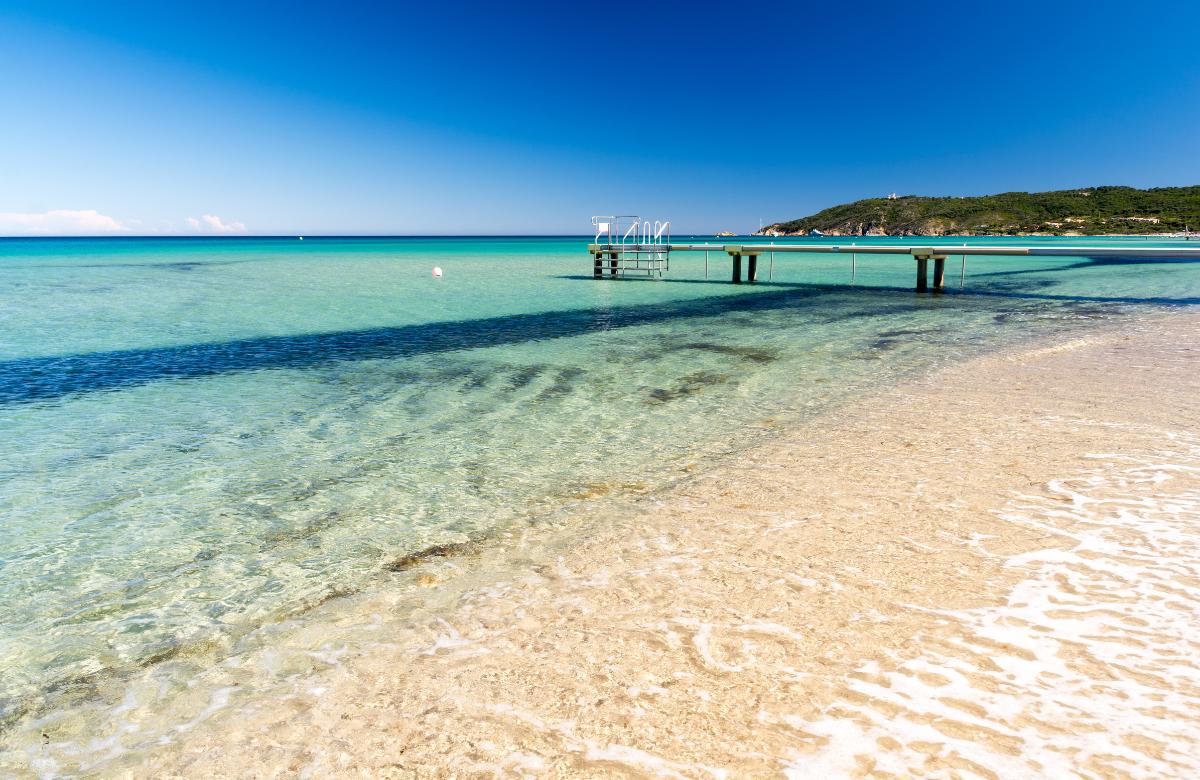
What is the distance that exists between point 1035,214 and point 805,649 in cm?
16415

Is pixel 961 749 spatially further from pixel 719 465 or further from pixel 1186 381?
pixel 1186 381

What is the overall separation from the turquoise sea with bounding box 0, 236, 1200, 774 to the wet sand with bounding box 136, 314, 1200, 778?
0.71m

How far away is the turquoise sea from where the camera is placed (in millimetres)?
3689

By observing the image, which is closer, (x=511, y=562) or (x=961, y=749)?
(x=961, y=749)

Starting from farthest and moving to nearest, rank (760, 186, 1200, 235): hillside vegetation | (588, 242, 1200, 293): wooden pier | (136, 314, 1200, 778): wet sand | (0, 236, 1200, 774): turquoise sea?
(760, 186, 1200, 235): hillside vegetation → (588, 242, 1200, 293): wooden pier → (0, 236, 1200, 774): turquoise sea → (136, 314, 1200, 778): wet sand

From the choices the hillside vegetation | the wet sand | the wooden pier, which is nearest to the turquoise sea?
the wet sand

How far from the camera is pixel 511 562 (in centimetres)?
443

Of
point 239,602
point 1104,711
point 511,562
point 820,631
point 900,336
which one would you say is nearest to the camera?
point 1104,711

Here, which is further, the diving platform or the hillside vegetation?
the hillside vegetation

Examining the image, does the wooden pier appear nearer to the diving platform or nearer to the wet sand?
the diving platform

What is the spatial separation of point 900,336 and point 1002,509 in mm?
11057

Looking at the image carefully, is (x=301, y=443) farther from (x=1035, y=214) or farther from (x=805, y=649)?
(x=1035, y=214)

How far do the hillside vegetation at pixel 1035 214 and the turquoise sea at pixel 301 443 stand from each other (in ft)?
398

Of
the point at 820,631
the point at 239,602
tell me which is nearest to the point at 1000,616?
the point at 820,631
